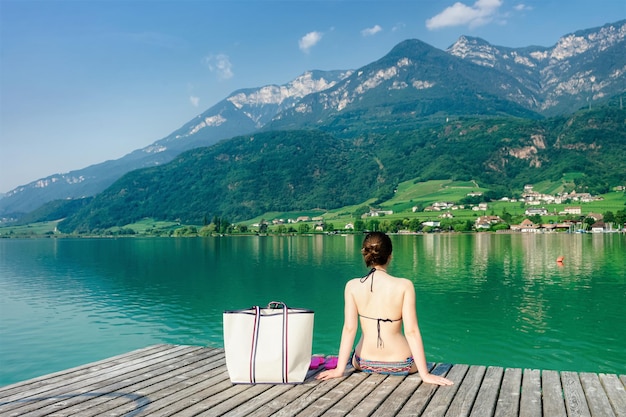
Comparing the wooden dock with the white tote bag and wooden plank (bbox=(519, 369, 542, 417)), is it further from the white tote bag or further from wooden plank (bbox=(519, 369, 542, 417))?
the white tote bag

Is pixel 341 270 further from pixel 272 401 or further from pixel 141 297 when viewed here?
pixel 272 401

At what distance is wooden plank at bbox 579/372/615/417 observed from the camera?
261 inches

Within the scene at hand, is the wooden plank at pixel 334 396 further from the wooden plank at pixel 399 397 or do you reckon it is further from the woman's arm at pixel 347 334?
the wooden plank at pixel 399 397

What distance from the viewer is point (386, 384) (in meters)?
7.65

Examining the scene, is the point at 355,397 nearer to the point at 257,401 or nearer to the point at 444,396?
the point at 444,396

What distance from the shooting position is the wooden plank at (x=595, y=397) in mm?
6617

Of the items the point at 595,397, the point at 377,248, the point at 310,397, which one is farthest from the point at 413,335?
the point at 595,397

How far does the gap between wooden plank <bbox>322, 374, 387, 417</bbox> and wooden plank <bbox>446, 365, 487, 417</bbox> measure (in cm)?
117

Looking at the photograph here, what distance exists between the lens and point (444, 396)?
715cm

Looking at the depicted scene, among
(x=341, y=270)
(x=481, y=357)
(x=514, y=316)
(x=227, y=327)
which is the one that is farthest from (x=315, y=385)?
(x=341, y=270)

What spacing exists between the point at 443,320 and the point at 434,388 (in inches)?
896

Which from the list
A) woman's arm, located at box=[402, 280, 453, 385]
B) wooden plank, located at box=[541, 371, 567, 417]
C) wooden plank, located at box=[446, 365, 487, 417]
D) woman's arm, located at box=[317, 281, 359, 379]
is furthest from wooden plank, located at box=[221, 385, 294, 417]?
wooden plank, located at box=[541, 371, 567, 417]

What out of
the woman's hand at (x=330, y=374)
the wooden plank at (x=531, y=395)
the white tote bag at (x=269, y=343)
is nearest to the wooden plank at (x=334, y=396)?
the woman's hand at (x=330, y=374)

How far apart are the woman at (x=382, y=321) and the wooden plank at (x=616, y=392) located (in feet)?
7.05
